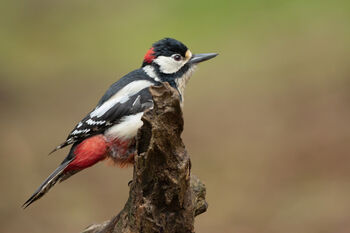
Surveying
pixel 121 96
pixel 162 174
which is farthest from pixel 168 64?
pixel 162 174

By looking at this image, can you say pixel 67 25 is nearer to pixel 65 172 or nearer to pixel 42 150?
pixel 42 150

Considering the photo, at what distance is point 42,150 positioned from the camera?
7590 millimetres

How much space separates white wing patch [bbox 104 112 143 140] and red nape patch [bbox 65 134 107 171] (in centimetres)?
7

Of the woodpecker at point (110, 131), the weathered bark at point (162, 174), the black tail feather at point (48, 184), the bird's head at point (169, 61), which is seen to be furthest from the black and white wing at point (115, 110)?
the weathered bark at point (162, 174)

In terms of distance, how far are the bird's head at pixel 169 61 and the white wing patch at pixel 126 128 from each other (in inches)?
20.4

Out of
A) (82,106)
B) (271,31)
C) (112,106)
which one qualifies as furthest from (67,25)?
(112,106)

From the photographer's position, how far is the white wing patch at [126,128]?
144 inches

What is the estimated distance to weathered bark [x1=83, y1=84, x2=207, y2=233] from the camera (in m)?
2.66

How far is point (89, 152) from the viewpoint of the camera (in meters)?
3.72

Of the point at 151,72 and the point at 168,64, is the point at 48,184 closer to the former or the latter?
the point at 151,72

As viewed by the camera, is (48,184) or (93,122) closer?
(48,184)

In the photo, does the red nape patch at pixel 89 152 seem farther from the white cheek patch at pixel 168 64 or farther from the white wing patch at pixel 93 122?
the white cheek patch at pixel 168 64

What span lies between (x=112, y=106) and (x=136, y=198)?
1048 mm

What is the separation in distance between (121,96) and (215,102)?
4.82 meters
